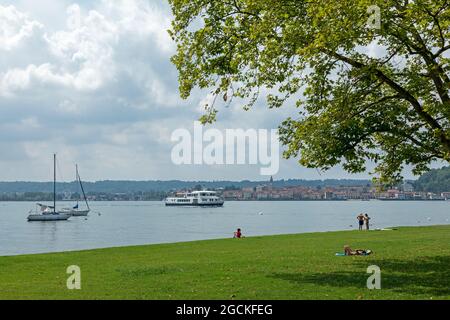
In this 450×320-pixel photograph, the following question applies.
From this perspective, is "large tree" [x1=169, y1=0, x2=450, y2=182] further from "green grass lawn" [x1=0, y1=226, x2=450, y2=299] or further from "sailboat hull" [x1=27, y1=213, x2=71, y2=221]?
"sailboat hull" [x1=27, y1=213, x2=71, y2=221]

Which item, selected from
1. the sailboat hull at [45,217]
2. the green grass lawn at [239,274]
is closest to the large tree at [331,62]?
the green grass lawn at [239,274]

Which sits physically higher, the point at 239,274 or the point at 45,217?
the point at 239,274

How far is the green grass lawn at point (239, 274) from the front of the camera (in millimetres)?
18500

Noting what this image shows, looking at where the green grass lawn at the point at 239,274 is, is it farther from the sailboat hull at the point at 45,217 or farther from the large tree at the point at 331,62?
the sailboat hull at the point at 45,217

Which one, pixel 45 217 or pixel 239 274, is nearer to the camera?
pixel 239 274

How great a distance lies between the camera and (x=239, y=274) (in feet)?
74.6

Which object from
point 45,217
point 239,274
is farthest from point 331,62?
point 45,217

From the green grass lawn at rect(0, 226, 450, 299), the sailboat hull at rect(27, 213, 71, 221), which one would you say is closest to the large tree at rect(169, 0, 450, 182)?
the green grass lawn at rect(0, 226, 450, 299)

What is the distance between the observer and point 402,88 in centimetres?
2234

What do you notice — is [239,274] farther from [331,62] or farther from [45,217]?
[45,217]

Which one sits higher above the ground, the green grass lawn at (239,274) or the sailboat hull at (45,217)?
the green grass lawn at (239,274)
